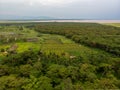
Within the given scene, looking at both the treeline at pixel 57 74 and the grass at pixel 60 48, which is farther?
the grass at pixel 60 48

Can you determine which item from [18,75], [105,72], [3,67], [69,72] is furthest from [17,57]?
[105,72]

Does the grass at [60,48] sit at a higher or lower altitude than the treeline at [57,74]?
lower

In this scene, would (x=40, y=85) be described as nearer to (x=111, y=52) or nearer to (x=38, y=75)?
(x=38, y=75)

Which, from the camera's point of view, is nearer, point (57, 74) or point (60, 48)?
point (57, 74)

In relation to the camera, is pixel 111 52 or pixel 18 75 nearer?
pixel 18 75

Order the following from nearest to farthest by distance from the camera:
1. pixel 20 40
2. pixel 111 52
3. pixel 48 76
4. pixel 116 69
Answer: pixel 48 76 < pixel 116 69 < pixel 111 52 < pixel 20 40

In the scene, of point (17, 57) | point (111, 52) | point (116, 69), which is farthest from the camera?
point (111, 52)

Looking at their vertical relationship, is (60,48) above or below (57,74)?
below

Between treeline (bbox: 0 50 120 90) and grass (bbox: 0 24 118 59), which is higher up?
treeline (bbox: 0 50 120 90)
